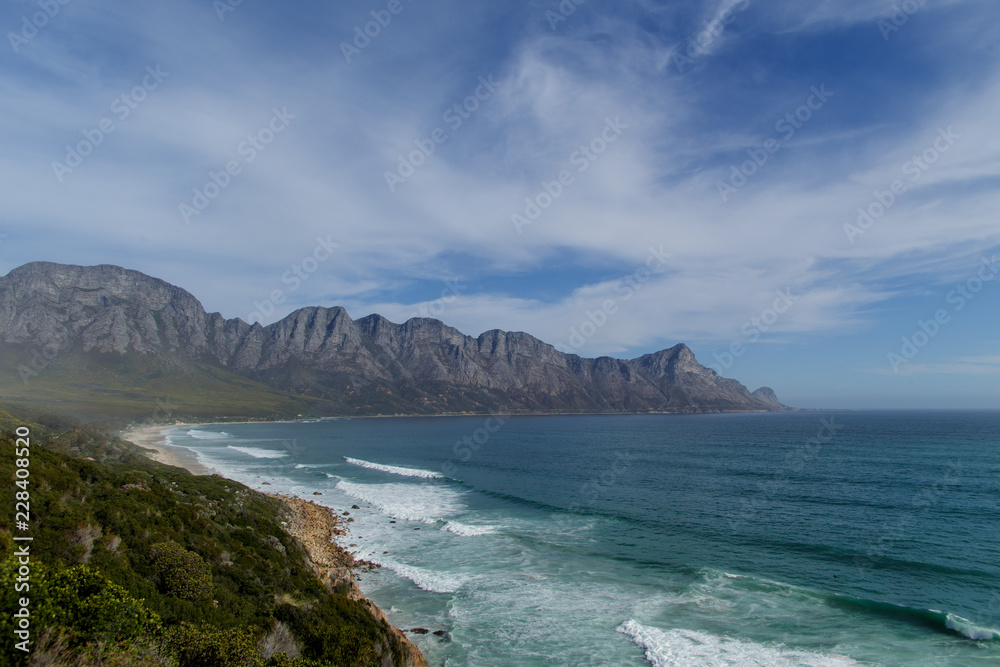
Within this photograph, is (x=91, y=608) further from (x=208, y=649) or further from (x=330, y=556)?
(x=330, y=556)

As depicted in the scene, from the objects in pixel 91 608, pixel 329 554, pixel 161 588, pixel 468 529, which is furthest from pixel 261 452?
pixel 91 608

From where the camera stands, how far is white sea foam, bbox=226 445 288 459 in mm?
97213

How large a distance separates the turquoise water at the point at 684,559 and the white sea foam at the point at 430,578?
16 cm

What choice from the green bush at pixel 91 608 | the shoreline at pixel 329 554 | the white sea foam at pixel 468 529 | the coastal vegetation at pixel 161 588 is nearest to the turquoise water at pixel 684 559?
the white sea foam at pixel 468 529

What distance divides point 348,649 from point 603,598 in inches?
669

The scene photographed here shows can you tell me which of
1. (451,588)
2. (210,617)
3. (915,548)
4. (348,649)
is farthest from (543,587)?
(915,548)

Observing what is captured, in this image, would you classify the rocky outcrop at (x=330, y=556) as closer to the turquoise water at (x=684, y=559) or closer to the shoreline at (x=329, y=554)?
the shoreline at (x=329, y=554)

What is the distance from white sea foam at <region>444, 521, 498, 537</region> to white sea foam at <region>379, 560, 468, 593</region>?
9.08 metres

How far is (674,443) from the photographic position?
124 metres

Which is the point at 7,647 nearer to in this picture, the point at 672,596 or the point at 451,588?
the point at 451,588

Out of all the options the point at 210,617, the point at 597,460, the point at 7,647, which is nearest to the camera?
the point at 7,647

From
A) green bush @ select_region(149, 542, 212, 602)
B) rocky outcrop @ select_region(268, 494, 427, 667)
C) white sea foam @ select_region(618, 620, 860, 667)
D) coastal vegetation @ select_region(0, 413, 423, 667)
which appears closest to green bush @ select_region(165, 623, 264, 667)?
coastal vegetation @ select_region(0, 413, 423, 667)

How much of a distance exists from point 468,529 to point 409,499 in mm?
15847

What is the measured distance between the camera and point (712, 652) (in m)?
23.1
